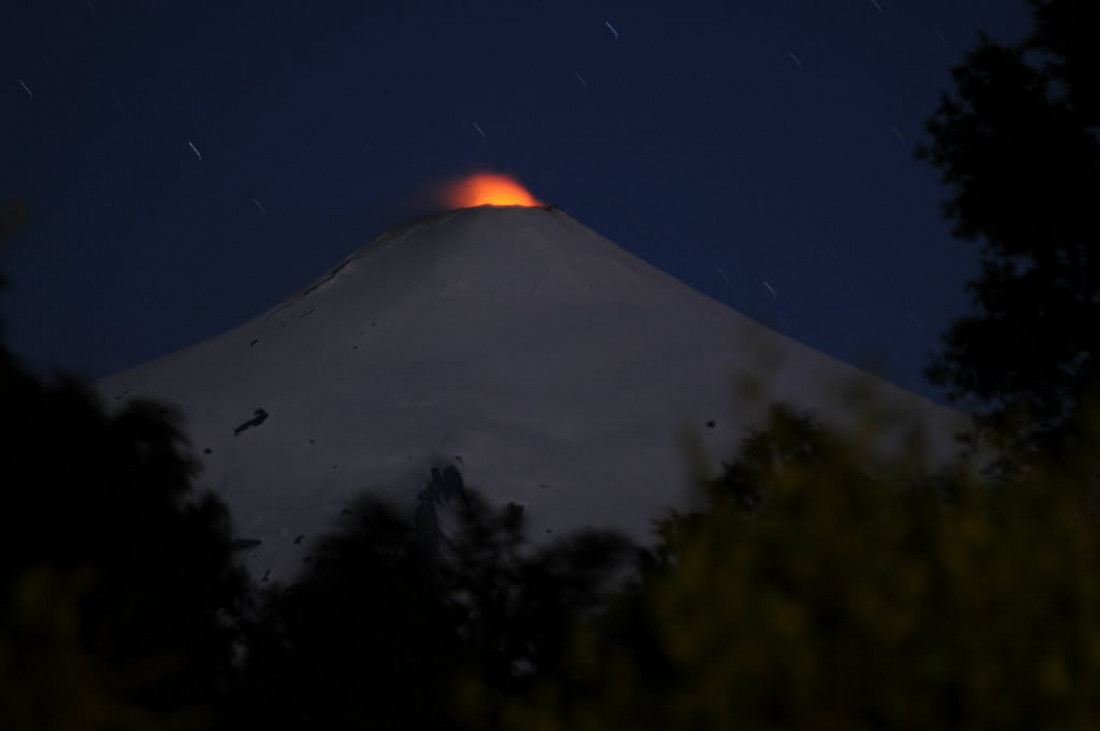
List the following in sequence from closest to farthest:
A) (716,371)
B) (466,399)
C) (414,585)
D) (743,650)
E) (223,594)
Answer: (743,650) → (414,585) → (223,594) → (466,399) → (716,371)

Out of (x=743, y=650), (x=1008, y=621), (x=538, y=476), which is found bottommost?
(x=743, y=650)

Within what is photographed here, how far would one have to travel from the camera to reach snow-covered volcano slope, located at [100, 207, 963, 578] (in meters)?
68.9

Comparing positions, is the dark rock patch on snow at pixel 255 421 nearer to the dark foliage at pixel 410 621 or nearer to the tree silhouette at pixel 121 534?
the tree silhouette at pixel 121 534

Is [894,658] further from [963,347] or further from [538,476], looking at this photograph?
[538,476]

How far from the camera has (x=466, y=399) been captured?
79.4 meters

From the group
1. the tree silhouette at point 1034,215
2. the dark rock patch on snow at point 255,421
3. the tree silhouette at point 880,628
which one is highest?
the dark rock patch on snow at point 255,421

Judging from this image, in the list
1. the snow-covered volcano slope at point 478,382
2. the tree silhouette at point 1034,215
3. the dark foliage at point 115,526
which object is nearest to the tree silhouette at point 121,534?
the dark foliage at point 115,526

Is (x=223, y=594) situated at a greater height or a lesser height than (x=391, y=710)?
greater

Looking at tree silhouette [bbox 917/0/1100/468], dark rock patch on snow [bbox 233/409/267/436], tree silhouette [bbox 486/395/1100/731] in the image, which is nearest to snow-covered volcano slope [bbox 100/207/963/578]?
dark rock patch on snow [bbox 233/409/267/436]

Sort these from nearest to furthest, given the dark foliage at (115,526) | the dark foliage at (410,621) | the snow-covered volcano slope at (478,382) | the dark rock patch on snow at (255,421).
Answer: the dark foliage at (410,621) < the dark foliage at (115,526) < the snow-covered volcano slope at (478,382) < the dark rock patch on snow at (255,421)

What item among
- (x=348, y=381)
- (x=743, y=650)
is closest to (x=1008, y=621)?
(x=743, y=650)

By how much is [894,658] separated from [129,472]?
954 cm

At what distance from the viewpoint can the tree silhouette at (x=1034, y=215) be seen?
55.5 ft

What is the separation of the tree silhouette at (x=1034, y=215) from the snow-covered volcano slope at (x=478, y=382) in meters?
44.6
